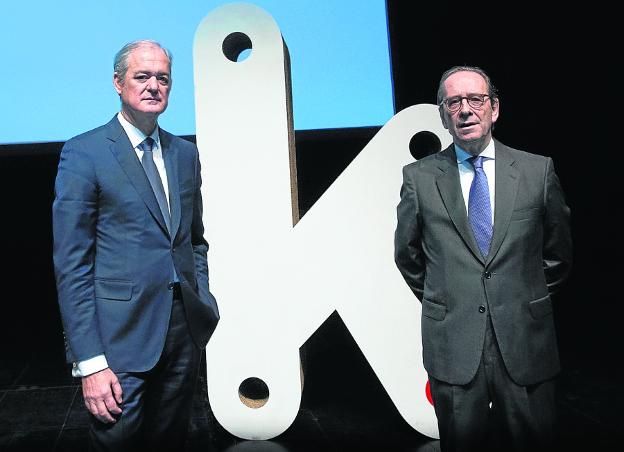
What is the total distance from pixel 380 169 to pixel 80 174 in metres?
1.46

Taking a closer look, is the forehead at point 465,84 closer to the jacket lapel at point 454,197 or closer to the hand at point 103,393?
the jacket lapel at point 454,197

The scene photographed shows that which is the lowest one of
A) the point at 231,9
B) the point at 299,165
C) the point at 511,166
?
the point at 511,166

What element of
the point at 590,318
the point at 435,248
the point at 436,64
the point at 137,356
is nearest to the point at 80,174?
the point at 137,356

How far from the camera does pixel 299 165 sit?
4512mm

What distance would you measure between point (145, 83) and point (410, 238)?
0.76 meters

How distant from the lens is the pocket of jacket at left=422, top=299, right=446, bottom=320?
1526 mm

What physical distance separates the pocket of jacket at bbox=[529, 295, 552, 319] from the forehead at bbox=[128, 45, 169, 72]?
1022mm

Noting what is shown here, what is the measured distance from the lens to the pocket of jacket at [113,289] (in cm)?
134

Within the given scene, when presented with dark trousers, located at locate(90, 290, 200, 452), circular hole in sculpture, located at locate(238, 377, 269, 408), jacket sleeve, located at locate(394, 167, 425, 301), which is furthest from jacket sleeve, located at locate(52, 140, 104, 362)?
circular hole in sculpture, located at locate(238, 377, 269, 408)

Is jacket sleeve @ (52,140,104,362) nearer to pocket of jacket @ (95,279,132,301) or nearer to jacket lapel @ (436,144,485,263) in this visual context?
pocket of jacket @ (95,279,132,301)

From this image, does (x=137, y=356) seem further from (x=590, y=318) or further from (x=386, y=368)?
(x=590, y=318)

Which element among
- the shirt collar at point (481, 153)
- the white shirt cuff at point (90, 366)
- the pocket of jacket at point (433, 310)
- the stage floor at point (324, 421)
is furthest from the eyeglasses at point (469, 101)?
the stage floor at point (324, 421)

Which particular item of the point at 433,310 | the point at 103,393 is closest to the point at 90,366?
the point at 103,393

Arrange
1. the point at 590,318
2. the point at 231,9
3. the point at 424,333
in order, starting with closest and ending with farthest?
the point at 424,333 < the point at 231,9 < the point at 590,318
